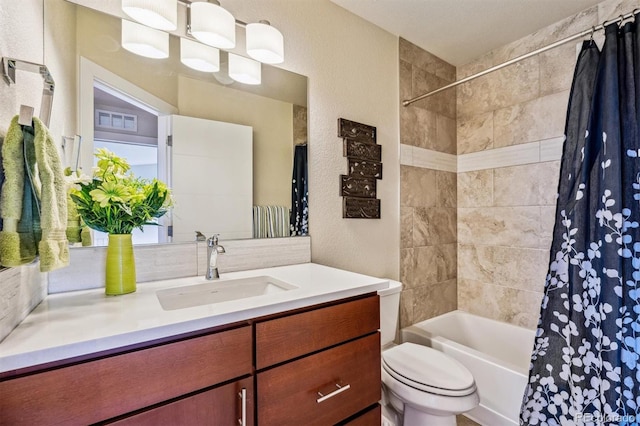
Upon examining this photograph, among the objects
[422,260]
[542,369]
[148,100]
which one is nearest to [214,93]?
[148,100]

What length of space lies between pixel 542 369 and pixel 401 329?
81cm

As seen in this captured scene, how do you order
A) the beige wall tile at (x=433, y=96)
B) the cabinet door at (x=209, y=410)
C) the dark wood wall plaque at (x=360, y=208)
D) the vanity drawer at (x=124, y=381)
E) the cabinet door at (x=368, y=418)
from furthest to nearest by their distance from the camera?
the beige wall tile at (x=433, y=96) → the dark wood wall plaque at (x=360, y=208) → the cabinet door at (x=368, y=418) → the cabinet door at (x=209, y=410) → the vanity drawer at (x=124, y=381)

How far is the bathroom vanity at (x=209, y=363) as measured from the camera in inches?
23.7

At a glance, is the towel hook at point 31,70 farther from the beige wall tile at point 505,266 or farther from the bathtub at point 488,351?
the beige wall tile at point 505,266

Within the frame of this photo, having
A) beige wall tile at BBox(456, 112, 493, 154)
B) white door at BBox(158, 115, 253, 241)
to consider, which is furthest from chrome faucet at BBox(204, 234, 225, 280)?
beige wall tile at BBox(456, 112, 493, 154)

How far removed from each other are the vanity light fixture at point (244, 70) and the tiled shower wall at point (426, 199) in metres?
1.10

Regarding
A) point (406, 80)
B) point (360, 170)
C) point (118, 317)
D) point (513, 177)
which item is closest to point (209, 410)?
point (118, 317)

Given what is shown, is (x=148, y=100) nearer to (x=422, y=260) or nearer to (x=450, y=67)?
(x=422, y=260)

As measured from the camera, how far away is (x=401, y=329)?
6.85 feet

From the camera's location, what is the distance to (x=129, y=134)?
1.20 m

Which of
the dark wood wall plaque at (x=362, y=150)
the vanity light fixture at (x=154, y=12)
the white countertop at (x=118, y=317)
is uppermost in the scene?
the vanity light fixture at (x=154, y=12)

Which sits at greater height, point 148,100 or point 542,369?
point 148,100

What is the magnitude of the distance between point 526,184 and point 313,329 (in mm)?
1985

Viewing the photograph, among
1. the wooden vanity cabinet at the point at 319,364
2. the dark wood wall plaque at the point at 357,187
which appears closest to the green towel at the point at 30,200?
the wooden vanity cabinet at the point at 319,364
